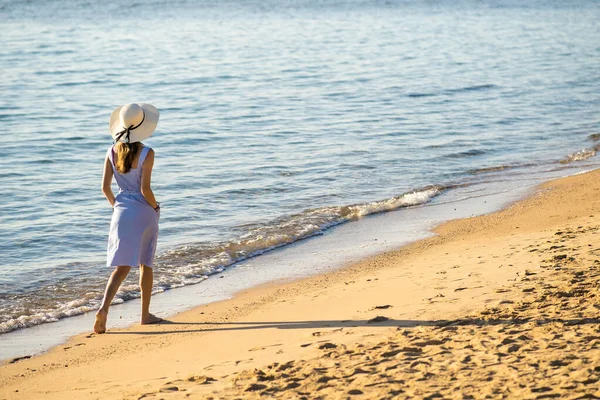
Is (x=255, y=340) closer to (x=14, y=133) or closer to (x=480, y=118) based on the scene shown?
(x=14, y=133)

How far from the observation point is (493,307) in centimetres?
574

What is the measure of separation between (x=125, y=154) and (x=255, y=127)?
10960mm

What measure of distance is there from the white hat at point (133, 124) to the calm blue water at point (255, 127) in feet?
6.61

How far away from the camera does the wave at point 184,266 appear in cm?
746

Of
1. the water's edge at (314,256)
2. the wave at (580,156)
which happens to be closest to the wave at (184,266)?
the water's edge at (314,256)

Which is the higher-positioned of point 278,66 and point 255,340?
point 278,66

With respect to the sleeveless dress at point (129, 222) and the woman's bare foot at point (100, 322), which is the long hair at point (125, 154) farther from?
the woman's bare foot at point (100, 322)

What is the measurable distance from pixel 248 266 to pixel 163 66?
728 inches

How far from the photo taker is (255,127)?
1700 centimetres

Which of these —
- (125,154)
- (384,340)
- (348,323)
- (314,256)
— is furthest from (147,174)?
(314,256)

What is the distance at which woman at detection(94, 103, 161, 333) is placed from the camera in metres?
6.13

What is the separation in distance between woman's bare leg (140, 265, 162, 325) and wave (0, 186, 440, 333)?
971 mm

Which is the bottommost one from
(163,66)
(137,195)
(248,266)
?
(248,266)

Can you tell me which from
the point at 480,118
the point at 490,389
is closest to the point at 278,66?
the point at 480,118
